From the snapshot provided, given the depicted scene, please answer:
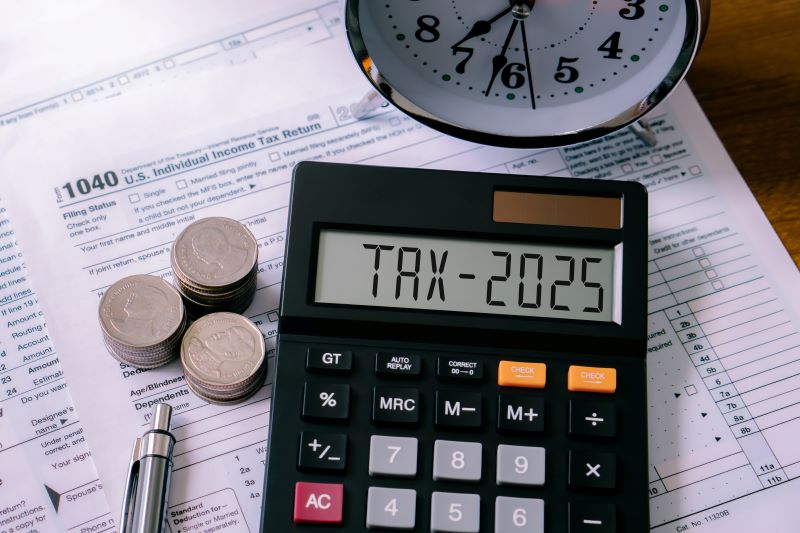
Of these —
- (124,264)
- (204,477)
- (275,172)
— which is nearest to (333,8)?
(275,172)

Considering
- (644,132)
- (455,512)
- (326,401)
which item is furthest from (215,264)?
(644,132)

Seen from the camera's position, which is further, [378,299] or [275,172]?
[275,172]

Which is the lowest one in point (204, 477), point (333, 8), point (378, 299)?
point (204, 477)

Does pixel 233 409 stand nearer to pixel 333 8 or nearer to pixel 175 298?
pixel 175 298

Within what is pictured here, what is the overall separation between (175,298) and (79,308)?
0.08 meters

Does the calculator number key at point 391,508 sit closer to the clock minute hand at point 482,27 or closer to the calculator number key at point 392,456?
the calculator number key at point 392,456

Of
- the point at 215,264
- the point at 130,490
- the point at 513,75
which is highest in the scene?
the point at 513,75

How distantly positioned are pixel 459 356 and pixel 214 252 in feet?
0.60

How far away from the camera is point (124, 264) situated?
68 cm

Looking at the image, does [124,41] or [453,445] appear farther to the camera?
[124,41]

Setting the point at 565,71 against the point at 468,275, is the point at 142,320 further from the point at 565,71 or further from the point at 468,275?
the point at 565,71

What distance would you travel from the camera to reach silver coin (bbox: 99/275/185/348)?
2.06 feet

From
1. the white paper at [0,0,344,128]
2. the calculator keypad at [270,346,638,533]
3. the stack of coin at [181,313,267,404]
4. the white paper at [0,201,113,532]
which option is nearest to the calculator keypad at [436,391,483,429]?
the calculator keypad at [270,346,638,533]

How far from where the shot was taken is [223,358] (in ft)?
2.06
